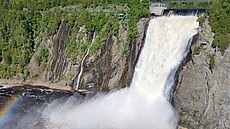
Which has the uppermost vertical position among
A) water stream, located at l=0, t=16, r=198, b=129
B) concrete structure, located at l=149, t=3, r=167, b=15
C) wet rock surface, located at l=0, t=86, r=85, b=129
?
concrete structure, located at l=149, t=3, r=167, b=15

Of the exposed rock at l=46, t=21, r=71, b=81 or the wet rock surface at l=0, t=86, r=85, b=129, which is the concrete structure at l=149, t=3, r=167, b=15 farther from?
the wet rock surface at l=0, t=86, r=85, b=129

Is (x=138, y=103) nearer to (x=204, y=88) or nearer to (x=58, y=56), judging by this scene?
(x=204, y=88)

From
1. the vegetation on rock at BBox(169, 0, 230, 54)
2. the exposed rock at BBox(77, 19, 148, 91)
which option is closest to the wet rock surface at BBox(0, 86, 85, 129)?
the exposed rock at BBox(77, 19, 148, 91)

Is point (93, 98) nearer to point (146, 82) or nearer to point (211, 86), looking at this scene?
point (146, 82)

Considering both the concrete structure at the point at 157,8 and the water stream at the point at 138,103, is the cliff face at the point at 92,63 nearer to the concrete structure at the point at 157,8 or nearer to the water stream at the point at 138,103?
the water stream at the point at 138,103

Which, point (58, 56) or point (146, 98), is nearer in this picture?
point (146, 98)

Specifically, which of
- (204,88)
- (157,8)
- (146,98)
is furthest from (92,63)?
(204,88)

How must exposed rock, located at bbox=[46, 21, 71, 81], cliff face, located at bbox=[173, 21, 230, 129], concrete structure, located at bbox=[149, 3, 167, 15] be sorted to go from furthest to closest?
exposed rock, located at bbox=[46, 21, 71, 81]
concrete structure, located at bbox=[149, 3, 167, 15]
cliff face, located at bbox=[173, 21, 230, 129]
